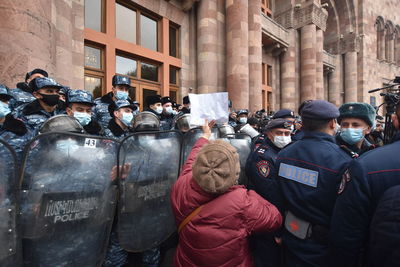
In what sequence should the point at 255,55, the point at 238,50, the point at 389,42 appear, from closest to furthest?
the point at 238,50 → the point at 255,55 → the point at 389,42

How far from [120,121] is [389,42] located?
92.6 ft

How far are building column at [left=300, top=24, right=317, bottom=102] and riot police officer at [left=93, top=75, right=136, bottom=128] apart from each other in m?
12.4

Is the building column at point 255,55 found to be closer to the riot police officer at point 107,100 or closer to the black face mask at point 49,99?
the riot police officer at point 107,100

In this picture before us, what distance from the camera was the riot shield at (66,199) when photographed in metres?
1.28

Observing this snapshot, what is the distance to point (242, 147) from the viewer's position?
281cm

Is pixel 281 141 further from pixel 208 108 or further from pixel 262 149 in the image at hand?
pixel 208 108

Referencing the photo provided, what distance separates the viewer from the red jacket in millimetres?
1274

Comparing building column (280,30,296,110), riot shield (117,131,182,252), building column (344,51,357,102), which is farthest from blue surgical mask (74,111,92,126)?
building column (344,51,357,102)

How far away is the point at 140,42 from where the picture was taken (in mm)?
7750

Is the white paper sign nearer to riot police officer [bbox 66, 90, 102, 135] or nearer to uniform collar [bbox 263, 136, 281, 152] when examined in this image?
uniform collar [bbox 263, 136, 281, 152]

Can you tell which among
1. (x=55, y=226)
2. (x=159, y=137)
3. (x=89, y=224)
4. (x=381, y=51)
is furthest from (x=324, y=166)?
(x=381, y=51)

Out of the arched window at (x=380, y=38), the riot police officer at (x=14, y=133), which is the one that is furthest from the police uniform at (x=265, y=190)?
the arched window at (x=380, y=38)

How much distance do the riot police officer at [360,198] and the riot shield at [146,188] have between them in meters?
1.32

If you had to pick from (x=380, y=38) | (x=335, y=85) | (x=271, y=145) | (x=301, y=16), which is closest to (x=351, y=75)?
(x=335, y=85)
